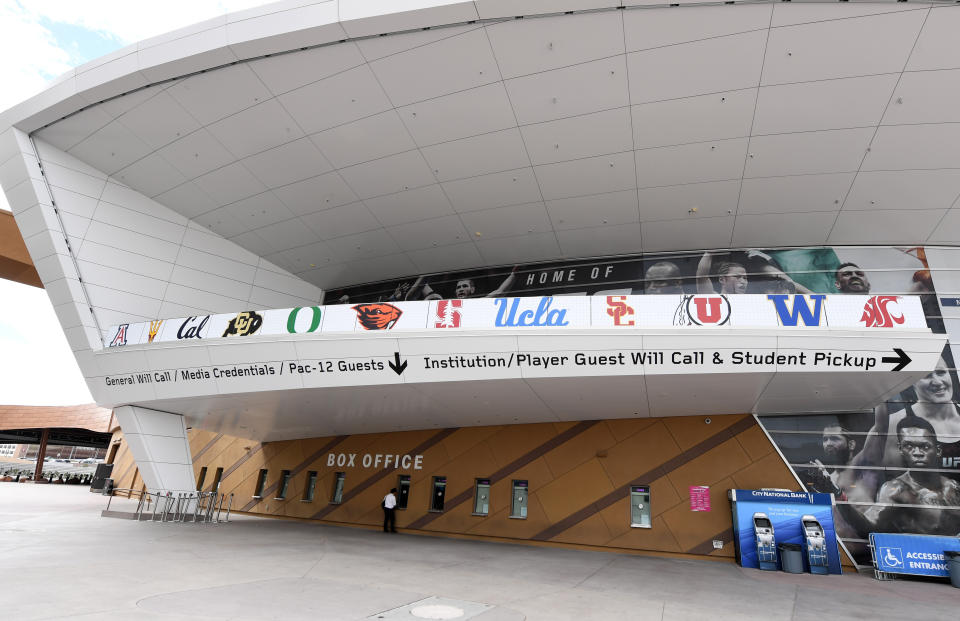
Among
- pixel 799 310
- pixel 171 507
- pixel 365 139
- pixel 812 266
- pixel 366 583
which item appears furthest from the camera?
pixel 812 266

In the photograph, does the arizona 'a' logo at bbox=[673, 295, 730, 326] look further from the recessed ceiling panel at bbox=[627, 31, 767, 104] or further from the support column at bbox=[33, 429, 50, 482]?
the support column at bbox=[33, 429, 50, 482]

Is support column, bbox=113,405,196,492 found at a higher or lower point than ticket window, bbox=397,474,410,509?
higher

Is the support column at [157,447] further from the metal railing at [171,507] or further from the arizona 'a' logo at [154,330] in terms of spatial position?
the arizona 'a' logo at [154,330]

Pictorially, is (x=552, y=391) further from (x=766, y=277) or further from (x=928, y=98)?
(x=928, y=98)

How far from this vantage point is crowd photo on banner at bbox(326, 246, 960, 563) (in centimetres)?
1171

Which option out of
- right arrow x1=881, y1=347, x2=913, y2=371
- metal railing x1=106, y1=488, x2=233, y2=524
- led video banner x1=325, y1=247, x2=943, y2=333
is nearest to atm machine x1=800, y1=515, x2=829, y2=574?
right arrow x1=881, y1=347, x2=913, y2=371

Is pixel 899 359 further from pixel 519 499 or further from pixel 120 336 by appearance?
pixel 120 336

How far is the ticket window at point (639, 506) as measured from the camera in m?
13.2

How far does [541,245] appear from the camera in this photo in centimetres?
1623

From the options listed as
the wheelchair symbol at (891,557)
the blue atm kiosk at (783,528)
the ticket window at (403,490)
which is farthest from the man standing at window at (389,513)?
the wheelchair symbol at (891,557)

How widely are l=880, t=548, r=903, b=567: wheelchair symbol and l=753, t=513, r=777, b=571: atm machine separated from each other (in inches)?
79.6

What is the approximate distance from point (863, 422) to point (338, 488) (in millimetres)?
15913

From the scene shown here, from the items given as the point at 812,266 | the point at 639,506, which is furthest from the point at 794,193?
the point at 639,506

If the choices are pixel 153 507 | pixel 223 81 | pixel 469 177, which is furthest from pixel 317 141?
pixel 153 507
